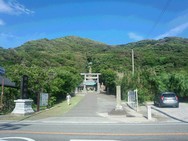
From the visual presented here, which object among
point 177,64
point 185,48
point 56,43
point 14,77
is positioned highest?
point 56,43

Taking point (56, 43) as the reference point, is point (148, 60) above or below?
below

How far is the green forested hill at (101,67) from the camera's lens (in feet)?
112

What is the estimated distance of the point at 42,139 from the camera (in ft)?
30.1

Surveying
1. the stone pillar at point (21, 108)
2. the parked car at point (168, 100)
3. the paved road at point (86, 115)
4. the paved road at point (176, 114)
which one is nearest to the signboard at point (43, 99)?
the paved road at point (86, 115)

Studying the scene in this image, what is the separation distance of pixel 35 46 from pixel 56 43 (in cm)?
2604

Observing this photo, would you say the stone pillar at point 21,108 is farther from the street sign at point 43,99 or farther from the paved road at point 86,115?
the street sign at point 43,99

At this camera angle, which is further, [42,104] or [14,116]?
[42,104]

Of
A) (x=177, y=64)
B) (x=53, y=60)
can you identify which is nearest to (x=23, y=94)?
(x=177, y=64)

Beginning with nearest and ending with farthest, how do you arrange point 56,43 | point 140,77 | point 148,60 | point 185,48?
1. point 140,77
2. point 148,60
3. point 185,48
4. point 56,43

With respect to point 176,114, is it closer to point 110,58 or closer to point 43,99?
point 43,99

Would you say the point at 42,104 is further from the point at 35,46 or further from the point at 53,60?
the point at 35,46

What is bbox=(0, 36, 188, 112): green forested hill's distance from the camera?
112ft

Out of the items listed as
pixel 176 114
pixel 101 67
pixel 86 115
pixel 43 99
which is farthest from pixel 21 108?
pixel 101 67

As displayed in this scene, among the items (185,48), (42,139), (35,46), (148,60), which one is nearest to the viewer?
(42,139)
